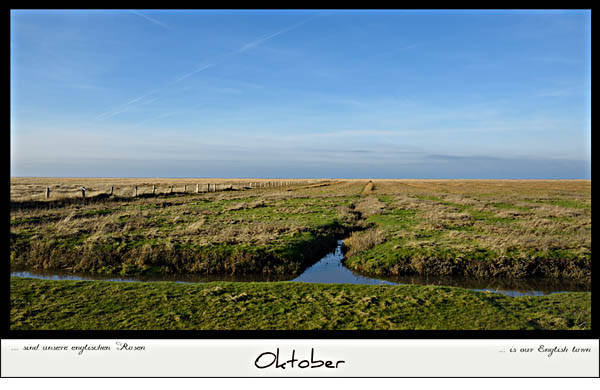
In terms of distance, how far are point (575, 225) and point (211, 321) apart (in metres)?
24.1

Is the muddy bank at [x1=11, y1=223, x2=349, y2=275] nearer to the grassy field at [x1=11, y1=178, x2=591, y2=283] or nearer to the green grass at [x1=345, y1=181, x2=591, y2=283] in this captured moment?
the grassy field at [x1=11, y1=178, x2=591, y2=283]

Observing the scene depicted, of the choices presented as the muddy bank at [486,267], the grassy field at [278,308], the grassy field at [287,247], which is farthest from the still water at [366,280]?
the grassy field at [278,308]

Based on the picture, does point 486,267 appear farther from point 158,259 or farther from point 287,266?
point 158,259

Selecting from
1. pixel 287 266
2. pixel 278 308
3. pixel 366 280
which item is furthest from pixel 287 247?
pixel 278 308

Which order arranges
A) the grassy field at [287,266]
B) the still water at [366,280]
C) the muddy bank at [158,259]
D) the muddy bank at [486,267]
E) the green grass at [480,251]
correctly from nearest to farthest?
the grassy field at [287,266] → the still water at [366,280] → the muddy bank at [486,267] → the green grass at [480,251] → the muddy bank at [158,259]

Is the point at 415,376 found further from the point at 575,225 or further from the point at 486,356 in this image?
the point at 575,225

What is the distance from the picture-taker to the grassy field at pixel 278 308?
695 centimetres

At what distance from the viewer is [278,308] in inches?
311

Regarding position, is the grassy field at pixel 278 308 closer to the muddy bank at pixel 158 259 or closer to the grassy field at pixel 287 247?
the muddy bank at pixel 158 259

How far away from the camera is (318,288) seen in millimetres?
9406
